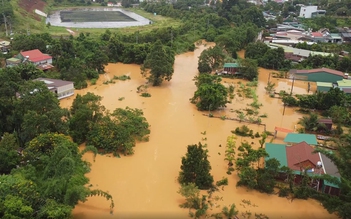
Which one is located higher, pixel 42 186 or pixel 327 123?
pixel 42 186

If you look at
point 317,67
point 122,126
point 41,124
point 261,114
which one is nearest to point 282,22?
point 317,67

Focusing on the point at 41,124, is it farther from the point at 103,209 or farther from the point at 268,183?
the point at 268,183

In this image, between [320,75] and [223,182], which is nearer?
[223,182]

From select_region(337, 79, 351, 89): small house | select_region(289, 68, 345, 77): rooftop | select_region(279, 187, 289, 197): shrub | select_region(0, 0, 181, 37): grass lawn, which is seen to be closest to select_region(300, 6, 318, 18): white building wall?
select_region(0, 0, 181, 37): grass lawn

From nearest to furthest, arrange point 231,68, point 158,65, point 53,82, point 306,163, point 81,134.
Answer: point 306,163 < point 81,134 < point 53,82 < point 158,65 < point 231,68

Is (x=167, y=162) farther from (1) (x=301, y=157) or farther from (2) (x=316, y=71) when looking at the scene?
(2) (x=316, y=71)

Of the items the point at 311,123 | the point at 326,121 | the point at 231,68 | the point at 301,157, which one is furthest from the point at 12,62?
the point at 326,121
